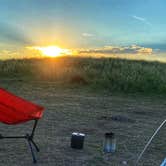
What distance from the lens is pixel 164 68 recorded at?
17359 millimetres

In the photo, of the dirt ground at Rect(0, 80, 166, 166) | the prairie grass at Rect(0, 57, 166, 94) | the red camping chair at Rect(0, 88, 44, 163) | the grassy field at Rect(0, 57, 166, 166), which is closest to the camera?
the red camping chair at Rect(0, 88, 44, 163)

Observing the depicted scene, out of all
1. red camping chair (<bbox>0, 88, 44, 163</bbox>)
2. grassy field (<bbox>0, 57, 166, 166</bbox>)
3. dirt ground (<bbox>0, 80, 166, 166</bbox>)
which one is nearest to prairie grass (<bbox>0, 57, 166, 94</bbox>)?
grassy field (<bbox>0, 57, 166, 166</bbox>)

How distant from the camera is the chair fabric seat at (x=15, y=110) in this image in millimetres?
4965

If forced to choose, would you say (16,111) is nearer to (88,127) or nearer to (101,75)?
(88,127)

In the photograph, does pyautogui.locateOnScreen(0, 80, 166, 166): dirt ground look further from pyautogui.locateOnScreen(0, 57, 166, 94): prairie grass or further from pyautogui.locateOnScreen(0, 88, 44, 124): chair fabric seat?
pyautogui.locateOnScreen(0, 57, 166, 94): prairie grass

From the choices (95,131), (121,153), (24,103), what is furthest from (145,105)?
(24,103)

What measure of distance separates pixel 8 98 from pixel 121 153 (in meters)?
1.72

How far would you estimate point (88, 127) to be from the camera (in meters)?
7.18

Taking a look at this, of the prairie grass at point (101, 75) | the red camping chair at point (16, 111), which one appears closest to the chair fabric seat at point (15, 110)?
the red camping chair at point (16, 111)

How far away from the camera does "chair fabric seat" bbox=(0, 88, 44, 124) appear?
16.3 ft

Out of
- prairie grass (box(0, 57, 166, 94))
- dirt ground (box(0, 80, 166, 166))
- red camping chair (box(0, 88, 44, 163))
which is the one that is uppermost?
red camping chair (box(0, 88, 44, 163))

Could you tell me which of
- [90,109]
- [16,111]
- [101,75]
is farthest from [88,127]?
[101,75]

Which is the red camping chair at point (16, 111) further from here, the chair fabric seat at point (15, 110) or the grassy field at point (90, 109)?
the grassy field at point (90, 109)

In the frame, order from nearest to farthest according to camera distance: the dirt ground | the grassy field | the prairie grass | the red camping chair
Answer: the red camping chair, the dirt ground, the grassy field, the prairie grass
